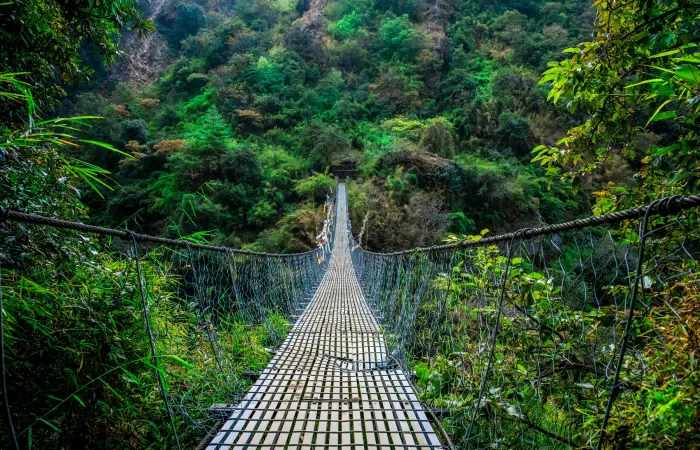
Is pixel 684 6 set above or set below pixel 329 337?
above

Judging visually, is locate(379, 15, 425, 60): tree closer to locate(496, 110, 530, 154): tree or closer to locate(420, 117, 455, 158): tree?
locate(496, 110, 530, 154): tree

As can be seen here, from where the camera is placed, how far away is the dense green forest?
0.83m

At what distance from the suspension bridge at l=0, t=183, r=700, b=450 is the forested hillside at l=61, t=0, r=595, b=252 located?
3387 millimetres

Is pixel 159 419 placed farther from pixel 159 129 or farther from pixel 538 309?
pixel 159 129

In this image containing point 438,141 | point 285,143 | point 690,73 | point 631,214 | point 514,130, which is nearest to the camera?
point 631,214

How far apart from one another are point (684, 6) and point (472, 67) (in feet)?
50.8

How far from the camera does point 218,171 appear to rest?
31.5 feet

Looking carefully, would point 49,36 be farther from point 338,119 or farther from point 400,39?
point 400,39

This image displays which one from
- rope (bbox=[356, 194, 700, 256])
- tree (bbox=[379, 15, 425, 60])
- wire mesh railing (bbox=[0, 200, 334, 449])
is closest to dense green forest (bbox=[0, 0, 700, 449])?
wire mesh railing (bbox=[0, 200, 334, 449])

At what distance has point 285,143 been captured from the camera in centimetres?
1264

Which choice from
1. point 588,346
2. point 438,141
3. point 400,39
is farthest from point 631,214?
point 400,39

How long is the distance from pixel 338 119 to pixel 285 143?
8.21 feet

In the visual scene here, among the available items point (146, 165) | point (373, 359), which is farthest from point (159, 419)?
point (146, 165)

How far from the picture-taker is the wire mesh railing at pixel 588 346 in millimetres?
530
